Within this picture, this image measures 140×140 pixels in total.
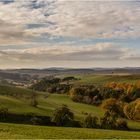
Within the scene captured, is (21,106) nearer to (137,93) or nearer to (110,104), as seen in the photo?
(110,104)

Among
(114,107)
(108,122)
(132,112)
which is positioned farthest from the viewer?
(114,107)

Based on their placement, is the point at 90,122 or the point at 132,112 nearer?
the point at 90,122

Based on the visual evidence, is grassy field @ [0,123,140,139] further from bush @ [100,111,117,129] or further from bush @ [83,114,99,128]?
bush @ [83,114,99,128]

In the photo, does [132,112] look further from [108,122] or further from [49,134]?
[49,134]

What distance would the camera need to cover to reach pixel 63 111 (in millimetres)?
102125

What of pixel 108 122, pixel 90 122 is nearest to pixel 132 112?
pixel 108 122

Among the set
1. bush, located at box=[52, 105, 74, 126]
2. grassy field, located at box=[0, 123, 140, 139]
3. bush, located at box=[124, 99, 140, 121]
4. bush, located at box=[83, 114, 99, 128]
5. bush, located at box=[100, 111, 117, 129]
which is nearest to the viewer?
grassy field, located at box=[0, 123, 140, 139]

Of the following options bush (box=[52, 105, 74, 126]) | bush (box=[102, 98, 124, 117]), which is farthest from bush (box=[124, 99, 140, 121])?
bush (box=[52, 105, 74, 126])

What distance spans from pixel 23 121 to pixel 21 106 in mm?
24080

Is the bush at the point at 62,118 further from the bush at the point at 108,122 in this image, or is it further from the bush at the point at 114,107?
the bush at the point at 114,107

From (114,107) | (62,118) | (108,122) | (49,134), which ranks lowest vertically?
(114,107)

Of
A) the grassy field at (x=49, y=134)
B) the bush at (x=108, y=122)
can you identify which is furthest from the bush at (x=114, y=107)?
the grassy field at (x=49, y=134)

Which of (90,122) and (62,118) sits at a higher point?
(62,118)

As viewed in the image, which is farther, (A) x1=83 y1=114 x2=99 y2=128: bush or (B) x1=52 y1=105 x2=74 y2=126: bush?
(B) x1=52 y1=105 x2=74 y2=126: bush
